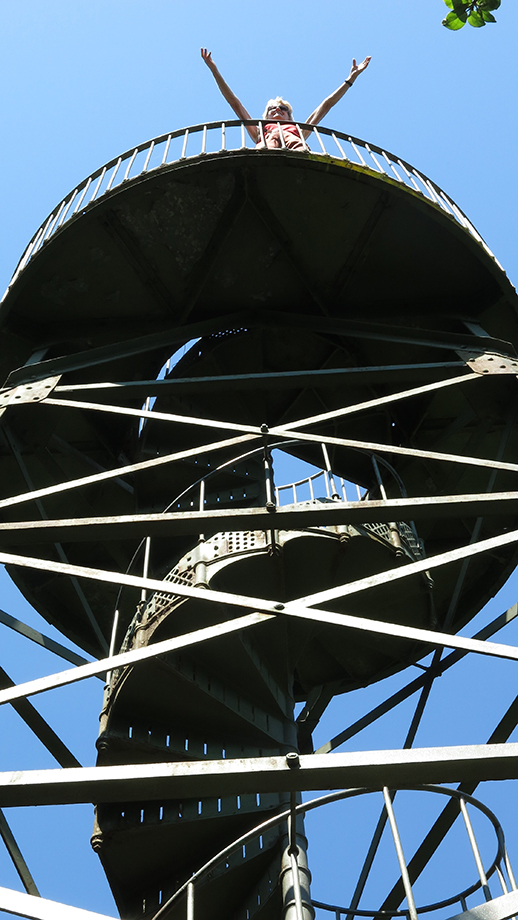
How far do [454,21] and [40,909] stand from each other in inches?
203

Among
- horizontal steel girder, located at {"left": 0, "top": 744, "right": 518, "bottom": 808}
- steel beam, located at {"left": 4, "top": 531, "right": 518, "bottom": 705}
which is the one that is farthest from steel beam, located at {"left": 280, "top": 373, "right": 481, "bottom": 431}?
horizontal steel girder, located at {"left": 0, "top": 744, "right": 518, "bottom": 808}

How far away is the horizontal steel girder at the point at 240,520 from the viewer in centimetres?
616

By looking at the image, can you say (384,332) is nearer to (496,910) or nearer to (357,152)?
(357,152)

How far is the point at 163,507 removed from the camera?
1049cm

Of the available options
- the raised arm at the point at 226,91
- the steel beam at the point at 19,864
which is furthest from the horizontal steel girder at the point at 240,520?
the raised arm at the point at 226,91

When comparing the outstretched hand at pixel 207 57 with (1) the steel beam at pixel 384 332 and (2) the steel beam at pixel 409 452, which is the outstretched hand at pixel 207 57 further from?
(2) the steel beam at pixel 409 452

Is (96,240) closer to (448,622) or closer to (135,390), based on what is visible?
(135,390)

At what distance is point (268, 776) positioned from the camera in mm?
4562

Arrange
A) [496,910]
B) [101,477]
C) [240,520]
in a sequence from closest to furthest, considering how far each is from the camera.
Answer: [496,910] → [240,520] → [101,477]

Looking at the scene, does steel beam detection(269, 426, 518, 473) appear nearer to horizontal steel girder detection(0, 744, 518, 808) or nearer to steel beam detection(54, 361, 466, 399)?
steel beam detection(54, 361, 466, 399)

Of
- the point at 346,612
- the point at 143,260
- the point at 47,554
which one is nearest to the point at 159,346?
the point at 143,260

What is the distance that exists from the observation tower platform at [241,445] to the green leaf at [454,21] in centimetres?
320

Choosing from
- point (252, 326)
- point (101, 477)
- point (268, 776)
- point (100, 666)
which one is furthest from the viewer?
point (252, 326)

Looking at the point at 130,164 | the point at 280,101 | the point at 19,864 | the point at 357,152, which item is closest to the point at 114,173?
the point at 130,164
